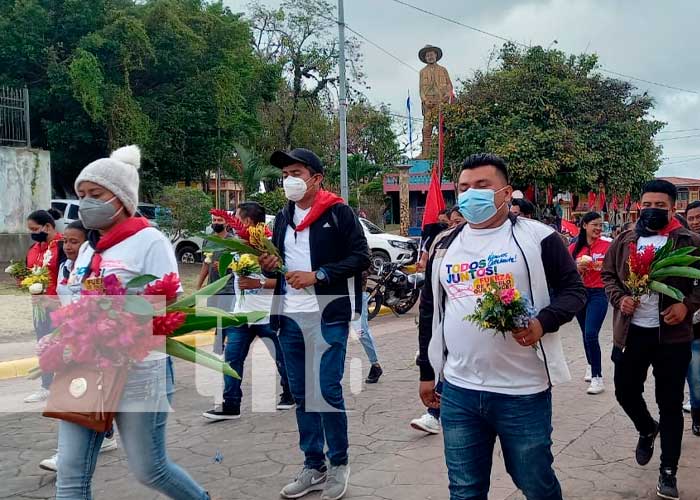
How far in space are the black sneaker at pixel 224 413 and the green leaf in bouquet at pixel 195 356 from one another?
3.11m

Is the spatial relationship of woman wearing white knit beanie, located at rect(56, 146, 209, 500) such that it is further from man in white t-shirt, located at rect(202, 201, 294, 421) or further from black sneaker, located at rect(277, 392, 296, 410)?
black sneaker, located at rect(277, 392, 296, 410)

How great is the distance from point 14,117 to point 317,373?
Result: 1458 cm

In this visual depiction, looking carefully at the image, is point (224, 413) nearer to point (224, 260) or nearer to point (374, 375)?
point (374, 375)

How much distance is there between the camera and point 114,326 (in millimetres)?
2713

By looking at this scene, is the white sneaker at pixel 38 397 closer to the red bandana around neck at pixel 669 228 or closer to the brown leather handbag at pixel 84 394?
the brown leather handbag at pixel 84 394

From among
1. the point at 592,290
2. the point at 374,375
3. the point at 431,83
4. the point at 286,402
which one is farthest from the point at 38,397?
the point at 431,83

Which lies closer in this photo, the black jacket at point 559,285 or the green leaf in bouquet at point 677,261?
the black jacket at point 559,285

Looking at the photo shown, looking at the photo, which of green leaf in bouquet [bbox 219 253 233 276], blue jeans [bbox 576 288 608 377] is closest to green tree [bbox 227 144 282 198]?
blue jeans [bbox 576 288 608 377]

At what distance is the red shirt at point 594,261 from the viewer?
693cm

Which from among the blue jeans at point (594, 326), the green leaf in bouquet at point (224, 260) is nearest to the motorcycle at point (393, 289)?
the blue jeans at point (594, 326)

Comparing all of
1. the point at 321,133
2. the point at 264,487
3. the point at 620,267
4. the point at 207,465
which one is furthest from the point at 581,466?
the point at 321,133

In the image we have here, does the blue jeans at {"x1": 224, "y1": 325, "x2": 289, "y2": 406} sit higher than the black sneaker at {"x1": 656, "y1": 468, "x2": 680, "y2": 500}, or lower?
higher

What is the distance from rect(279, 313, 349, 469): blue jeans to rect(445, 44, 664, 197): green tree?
1702 centimetres

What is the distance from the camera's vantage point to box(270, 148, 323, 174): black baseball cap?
4.37 metres
